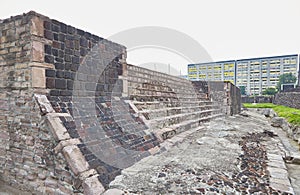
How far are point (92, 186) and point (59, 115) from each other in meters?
1.38

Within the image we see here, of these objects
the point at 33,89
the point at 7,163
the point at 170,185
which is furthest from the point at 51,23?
the point at 170,185

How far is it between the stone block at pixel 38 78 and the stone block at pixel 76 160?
1.26m

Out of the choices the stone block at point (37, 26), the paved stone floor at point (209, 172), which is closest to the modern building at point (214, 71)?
the paved stone floor at point (209, 172)

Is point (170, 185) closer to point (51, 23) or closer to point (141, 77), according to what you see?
point (51, 23)

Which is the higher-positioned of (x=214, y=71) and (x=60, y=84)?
(x=214, y=71)

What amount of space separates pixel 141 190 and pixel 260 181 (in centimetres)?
213

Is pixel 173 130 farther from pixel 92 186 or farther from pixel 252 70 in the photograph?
pixel 252 70

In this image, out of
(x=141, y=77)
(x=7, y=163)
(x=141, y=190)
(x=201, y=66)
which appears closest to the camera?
(x=141, y=190)

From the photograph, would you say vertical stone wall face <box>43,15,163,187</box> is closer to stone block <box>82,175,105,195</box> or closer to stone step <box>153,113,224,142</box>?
stone block <box>82,175,105,195</box>

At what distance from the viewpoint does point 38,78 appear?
3.29 metres

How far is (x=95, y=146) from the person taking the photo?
11.3 ft

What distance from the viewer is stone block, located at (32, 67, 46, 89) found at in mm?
3239

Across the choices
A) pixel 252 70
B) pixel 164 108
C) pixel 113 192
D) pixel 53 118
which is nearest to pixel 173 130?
pixel 164 108

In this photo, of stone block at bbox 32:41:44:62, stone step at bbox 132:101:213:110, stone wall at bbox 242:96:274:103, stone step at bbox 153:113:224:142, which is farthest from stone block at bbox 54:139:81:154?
stone wall at bbox 242:96:274:103
